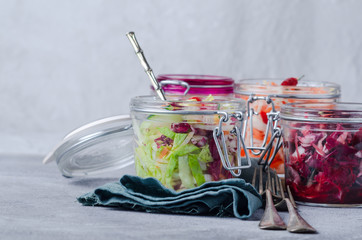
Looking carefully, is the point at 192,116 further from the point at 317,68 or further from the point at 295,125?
the point at 317,68

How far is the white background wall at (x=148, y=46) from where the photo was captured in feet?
9.87

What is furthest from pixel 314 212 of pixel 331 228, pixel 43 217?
pixel 43 217

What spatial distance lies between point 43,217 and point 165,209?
0.81 ft

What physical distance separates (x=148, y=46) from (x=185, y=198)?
6.27ft

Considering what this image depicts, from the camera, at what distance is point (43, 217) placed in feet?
4.11

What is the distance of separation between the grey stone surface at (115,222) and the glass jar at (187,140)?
4.8 inches

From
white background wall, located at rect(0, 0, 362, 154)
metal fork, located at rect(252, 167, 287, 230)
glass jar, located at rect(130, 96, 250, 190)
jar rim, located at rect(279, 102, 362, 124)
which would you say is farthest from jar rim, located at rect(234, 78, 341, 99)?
white background wall, located at rect(0, 0, 362, 154)

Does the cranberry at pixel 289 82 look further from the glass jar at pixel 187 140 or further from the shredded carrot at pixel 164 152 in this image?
the shredded carrot at pixel 164 152

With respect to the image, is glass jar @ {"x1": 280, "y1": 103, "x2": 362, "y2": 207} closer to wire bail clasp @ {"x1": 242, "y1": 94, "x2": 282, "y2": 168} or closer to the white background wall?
wire bail clasp @ {"x1": 242, "y1": 94, "x2": 282, "y2": 168}

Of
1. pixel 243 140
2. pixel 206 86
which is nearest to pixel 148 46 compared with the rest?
pixel 206 86

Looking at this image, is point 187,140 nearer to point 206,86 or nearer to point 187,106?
point 187,106

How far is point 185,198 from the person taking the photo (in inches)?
50.6

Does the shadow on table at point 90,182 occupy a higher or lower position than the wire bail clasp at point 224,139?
lower

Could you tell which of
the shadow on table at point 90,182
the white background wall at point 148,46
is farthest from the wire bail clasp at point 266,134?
the white background wall at point 148,46
